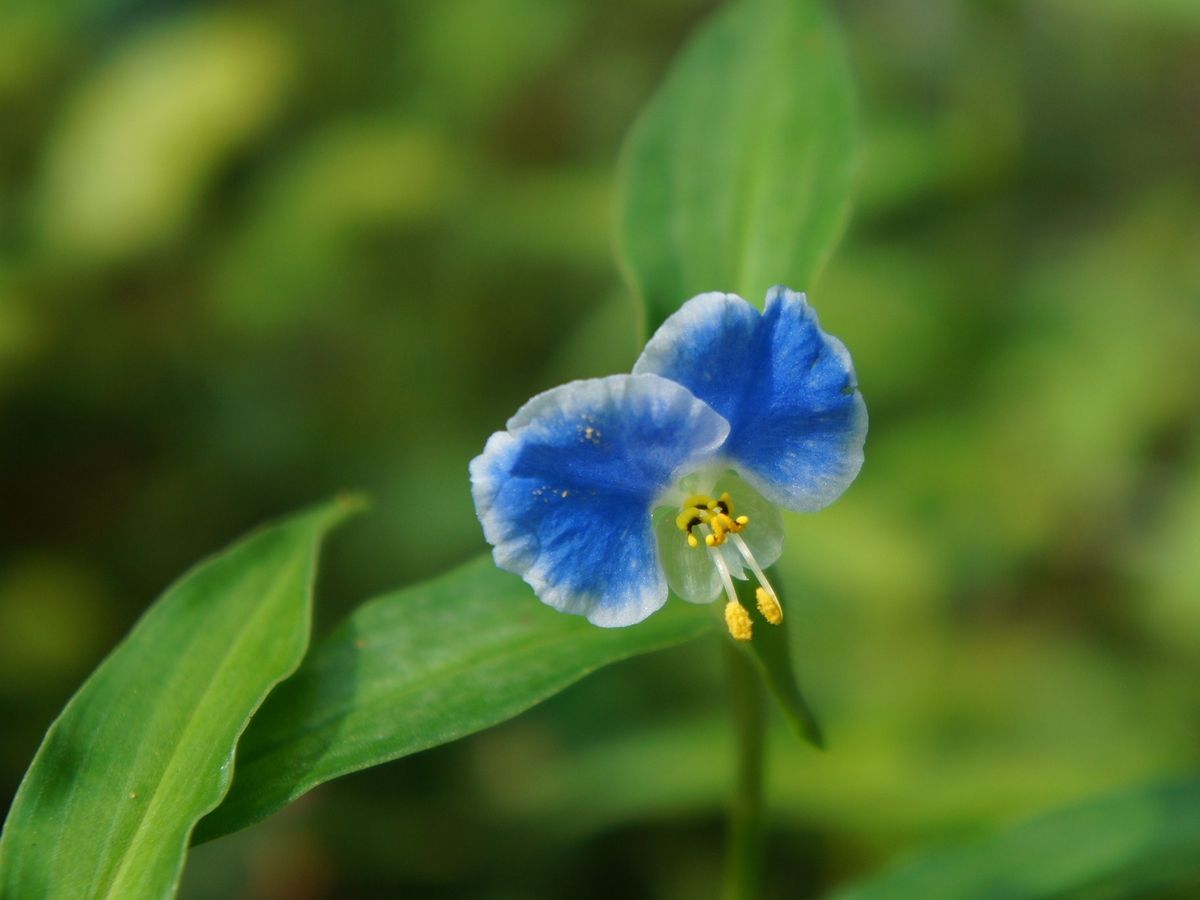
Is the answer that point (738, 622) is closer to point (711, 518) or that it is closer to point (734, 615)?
point (734, 615)

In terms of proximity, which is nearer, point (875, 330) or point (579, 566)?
point (579, 566)

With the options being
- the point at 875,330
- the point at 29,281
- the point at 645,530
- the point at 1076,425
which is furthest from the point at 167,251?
the point at 645,530

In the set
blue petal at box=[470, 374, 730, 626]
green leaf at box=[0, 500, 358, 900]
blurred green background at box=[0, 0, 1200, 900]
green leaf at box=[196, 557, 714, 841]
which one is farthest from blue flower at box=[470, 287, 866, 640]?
blurred green background at box=[0, 0, 1200, 900]

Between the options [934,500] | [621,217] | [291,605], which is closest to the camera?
[291,605]

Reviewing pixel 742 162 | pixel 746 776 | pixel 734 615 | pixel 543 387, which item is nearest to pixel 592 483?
pixel 734 615

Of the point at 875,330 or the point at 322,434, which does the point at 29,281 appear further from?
the point at 875,330

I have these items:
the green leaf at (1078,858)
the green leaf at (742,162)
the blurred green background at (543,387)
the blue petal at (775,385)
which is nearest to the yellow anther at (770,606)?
the blue petal at (775,385)
